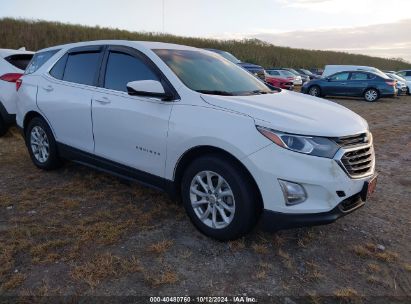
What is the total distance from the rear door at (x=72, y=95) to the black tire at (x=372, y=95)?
16.5 m

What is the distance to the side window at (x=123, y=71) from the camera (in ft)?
12.2

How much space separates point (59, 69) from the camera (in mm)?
4738

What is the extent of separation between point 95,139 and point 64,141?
0.71m

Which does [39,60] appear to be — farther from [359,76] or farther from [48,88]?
[359,76]

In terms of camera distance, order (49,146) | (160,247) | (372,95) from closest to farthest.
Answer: (160,247) → (49,146) → (372,95)

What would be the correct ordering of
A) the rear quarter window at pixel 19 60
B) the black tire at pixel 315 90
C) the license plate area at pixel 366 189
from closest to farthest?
the license plate area at pixel 366 189
the rear quarter window at pixel 19 60
the black tire at pixel 315 90

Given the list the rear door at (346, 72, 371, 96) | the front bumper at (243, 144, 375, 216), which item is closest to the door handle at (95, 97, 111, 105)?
the front bumper at (243, 144, 375, 216)

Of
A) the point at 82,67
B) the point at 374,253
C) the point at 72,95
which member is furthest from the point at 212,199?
the point at 82,67

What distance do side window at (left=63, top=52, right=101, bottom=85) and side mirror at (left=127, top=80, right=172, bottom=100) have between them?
1.07m

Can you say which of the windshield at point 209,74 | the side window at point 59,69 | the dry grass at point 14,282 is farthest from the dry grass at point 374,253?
the side window at point 59,69

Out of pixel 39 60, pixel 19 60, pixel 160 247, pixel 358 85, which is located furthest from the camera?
pixel 358 85

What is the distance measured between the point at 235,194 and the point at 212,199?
0.31 m

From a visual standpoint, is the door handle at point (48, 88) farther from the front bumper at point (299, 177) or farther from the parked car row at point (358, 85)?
the parked car row at point (358, 85)

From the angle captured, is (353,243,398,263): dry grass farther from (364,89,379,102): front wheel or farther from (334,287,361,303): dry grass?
(364,89,379,102): front wheel
